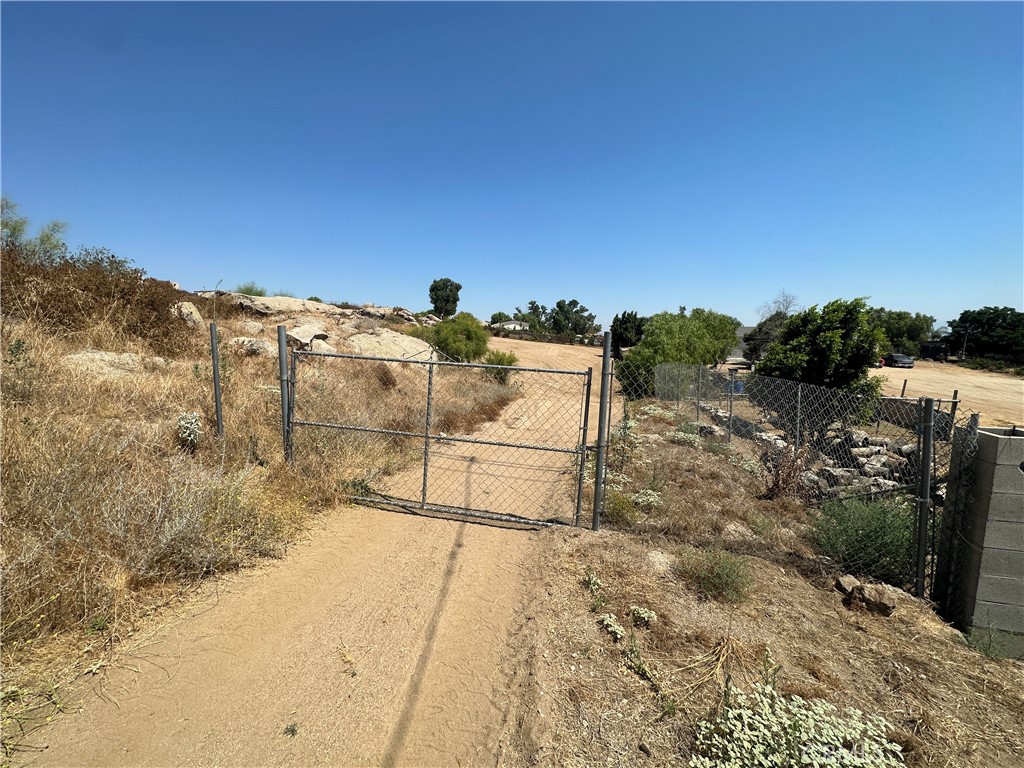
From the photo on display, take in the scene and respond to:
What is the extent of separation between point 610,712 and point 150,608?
3.43m

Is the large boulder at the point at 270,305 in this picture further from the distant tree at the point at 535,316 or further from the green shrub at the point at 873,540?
the distant tree at the point at 535,316

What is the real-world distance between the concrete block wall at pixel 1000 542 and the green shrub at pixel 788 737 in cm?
172

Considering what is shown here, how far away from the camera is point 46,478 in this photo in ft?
12.6

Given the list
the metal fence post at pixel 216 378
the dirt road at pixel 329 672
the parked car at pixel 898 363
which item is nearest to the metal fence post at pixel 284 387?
the metal fence post at pixel 216 378

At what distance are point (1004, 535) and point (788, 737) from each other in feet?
8.44

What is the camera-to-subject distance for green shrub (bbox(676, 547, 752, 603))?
12.4 ft

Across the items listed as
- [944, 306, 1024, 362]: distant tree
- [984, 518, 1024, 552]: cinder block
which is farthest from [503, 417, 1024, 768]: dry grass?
[944, 306, 1024, 362]: distant tree

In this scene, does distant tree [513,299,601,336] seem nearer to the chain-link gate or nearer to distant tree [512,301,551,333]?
distant tree [512,301,551,333]

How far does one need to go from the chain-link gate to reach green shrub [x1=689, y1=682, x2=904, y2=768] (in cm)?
247

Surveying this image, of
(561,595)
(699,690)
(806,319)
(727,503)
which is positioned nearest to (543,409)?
(806,319)

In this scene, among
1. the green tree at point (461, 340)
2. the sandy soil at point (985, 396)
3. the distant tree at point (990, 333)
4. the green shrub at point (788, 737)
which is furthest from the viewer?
the distant tree at point (990, 333)

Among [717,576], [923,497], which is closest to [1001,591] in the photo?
[923,497]

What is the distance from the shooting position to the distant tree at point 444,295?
6531 centimetres

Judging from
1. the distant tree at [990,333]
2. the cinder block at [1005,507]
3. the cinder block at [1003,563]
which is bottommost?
the cinder block at [1003,563]
